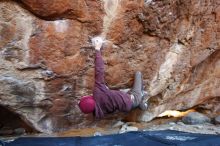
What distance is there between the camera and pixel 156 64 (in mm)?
3494

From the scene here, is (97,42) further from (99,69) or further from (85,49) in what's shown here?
(99,69)

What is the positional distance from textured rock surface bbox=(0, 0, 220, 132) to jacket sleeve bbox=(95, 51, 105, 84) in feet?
0.34

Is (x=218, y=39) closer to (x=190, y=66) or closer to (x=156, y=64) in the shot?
(x=190, y=66)

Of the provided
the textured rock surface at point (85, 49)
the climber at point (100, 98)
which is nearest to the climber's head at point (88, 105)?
the climber at point (100, 98)

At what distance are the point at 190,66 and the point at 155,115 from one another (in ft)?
2.19

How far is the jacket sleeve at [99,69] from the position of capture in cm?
304

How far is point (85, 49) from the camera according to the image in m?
3.07

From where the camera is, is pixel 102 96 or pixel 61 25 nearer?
pixel 61 25

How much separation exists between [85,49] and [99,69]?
21cm

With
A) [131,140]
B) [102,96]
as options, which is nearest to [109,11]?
[102,96]

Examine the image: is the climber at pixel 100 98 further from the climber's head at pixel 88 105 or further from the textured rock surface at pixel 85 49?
the textured rock surface at pixel 85 49

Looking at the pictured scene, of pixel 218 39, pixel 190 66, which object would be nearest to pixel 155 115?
pixel 190 66

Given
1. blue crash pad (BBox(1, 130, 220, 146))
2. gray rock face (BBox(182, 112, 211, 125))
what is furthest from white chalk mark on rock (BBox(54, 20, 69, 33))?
gray rock face (BBox(182, 112, 211, 125))

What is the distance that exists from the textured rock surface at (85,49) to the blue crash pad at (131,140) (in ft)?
1.06
